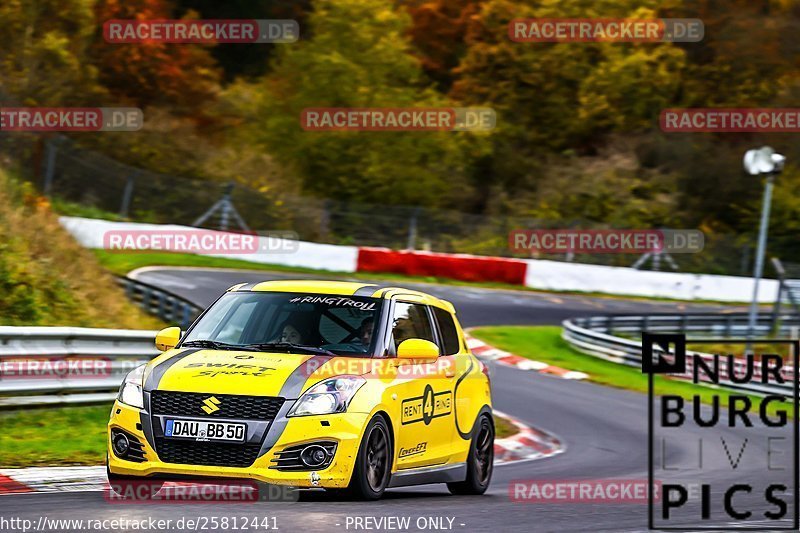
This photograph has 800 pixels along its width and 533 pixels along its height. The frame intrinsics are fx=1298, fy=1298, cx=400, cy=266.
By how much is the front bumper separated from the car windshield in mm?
823

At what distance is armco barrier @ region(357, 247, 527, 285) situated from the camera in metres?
35.8

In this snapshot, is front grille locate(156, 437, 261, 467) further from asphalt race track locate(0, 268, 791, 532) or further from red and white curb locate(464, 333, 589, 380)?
red and white curb locate(464, 333, 589, 380)

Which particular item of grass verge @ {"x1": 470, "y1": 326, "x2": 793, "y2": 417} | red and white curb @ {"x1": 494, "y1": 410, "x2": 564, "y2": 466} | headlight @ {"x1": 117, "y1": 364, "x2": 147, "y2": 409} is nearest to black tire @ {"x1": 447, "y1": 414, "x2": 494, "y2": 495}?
headlight @ {"x1": 117, "y1": 364, "x2": 147, "y2": 409}

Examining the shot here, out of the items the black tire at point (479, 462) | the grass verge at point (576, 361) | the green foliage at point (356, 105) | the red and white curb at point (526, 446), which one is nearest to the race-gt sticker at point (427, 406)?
the black tire at point (479, 462)

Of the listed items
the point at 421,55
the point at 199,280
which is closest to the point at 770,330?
the point at 199,280

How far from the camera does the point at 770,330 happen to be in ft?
96.7

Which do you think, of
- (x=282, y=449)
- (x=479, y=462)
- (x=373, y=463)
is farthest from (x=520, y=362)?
(x=282, y=449)

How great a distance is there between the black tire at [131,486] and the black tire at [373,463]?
50.6 inches

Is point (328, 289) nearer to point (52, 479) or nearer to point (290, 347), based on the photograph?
point (290, 347)

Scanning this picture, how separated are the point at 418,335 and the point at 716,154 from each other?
139ft

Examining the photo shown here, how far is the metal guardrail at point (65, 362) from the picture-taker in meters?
12.2

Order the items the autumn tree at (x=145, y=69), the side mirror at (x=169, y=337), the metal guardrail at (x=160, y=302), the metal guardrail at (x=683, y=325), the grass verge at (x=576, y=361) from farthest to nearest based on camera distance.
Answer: the autumn tree at (x=145, y=69) < the metal guardrail at (x=683, y=325) < the grass verge at (x=576, y=361) < the metal guardrail at (x=160, y=302) < the side mirror at (x=169, y=337)

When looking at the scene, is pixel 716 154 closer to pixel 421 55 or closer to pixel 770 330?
pixel 421 55

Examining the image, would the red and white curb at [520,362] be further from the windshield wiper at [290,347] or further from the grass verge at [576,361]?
the windshield wiper at [290,347]
